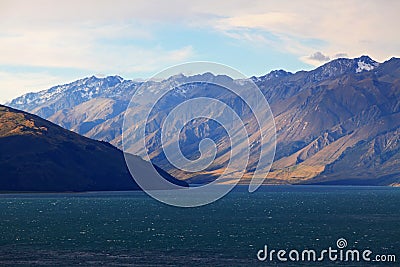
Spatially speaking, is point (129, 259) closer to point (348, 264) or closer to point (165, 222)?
point (348, 264)

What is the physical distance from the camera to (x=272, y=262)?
370 feet

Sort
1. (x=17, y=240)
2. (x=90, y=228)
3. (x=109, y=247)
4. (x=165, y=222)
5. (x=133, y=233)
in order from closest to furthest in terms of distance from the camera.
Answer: (x=109, y=247) → (x=17, y=240) → (x=133, y=233) → (x=90, y=228) → (x=165, y=222)

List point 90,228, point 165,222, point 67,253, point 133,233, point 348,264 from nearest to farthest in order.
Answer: point 348,264
point 67,253
point 133,233
point 90,228
point 165,222

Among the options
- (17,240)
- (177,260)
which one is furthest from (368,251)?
(17,240)

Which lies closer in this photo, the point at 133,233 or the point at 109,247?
the point at 109,247

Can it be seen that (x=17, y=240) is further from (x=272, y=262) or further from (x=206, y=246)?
(x=272, y=262)

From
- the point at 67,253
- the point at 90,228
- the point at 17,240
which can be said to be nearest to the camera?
the point at 67,253

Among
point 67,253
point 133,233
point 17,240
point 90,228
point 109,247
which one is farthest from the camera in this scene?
point 90,228

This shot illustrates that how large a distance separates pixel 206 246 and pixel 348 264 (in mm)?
32322

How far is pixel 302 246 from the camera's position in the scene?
440 feet

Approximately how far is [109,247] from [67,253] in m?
10.6

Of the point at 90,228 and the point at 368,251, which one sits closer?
the point at 368,251

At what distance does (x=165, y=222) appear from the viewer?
18875cm

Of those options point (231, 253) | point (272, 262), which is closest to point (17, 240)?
point (231, 253)
